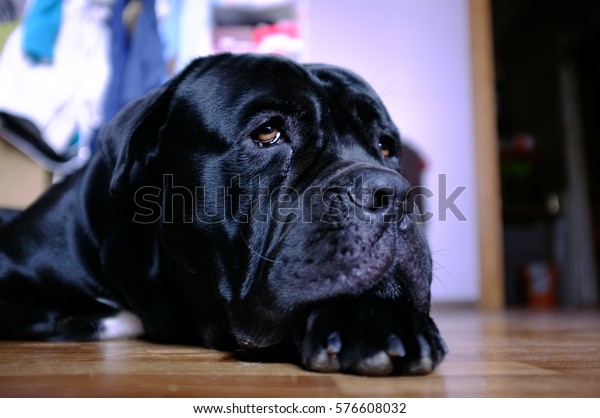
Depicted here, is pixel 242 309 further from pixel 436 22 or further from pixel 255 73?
pixel 436 22

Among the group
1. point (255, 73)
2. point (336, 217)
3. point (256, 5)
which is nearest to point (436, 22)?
point (256, 5)

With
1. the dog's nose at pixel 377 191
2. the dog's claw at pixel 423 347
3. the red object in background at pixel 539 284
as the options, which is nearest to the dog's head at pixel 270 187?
the dog's nose at pixel 377 191

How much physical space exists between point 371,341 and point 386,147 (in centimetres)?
74

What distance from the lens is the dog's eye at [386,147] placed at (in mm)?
1521

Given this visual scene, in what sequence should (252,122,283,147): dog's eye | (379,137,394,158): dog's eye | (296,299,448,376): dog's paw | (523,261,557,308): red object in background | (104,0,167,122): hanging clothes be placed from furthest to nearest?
(523,261,557,308): red object in background
(104,0,167,122): hanging clothes
(379,137,394,158): dog's eye
(252,122,283,147): dog's eye
(296,299,448,376): dog's paw

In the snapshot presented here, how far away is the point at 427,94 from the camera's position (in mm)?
3891

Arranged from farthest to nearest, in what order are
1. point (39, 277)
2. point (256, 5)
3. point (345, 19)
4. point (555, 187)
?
point (555, 187) → point (345, 19) → point (256, 5) → point (39, 277)

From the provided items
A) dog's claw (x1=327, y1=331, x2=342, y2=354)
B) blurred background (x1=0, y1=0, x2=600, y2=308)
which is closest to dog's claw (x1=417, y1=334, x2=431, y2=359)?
dog's claw (x1=327, y1=331, x2=342, y2=354)

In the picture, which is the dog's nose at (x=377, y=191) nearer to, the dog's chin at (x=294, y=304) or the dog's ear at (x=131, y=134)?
the dog's chin at (x=294, y=304)

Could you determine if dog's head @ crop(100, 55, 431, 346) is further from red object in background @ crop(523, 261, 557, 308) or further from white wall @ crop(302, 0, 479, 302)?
red object in background @ crop(523, 261, 557, 308)

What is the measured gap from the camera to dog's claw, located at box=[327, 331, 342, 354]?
3.08 ft

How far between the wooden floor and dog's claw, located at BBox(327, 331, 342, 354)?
0.12 feet

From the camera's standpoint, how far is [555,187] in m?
6.73

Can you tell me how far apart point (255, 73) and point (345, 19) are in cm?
272
